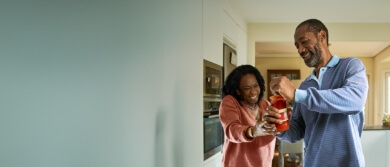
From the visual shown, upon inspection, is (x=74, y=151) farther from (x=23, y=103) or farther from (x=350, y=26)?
(x=350, y=26)

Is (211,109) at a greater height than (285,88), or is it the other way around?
(285,88)

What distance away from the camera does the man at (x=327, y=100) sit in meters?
1.03

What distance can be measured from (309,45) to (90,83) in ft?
2.37

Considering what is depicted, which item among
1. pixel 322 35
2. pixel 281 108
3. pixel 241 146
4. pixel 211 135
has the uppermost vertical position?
pixel 322 35

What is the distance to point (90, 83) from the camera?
128 cm

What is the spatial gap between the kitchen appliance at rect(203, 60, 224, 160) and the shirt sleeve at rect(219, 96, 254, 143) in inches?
44.0

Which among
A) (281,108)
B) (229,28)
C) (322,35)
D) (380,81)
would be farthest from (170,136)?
(380,81)

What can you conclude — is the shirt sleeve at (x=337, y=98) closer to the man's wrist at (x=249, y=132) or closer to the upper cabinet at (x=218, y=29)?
the man's wrist at (x=249, y=132)

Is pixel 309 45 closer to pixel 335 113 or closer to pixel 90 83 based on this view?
pixel 335 113

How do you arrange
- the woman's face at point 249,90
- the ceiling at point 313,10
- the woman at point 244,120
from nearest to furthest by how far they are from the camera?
1. the woman at point 244,120
2. the woman's face at point 249,90
3. the ceiling at point 313,10

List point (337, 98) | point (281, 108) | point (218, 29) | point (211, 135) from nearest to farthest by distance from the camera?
point (337, 98), point (281, 108), point (211, 135), point (218, 29)

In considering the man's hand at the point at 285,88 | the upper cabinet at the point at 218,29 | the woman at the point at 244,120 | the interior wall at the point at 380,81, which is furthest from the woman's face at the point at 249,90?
the interior wall at the point at 380,81

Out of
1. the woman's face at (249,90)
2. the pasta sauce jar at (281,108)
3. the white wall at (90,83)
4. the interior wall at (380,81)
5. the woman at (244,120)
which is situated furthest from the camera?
the interior wall at (380,81)

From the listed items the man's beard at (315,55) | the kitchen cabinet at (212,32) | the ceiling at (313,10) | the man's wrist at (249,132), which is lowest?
the man's wrist at (249,132)
